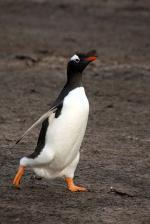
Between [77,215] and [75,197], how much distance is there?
58 centimetres

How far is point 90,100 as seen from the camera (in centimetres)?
1145

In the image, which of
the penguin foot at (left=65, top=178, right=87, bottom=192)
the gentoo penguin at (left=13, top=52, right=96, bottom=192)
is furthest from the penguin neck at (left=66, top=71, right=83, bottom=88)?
the penguin foot at (left=65, top=178, right=87, bottom=192)

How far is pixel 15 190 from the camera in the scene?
6793 mm

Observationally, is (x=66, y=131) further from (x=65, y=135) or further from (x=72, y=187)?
(x=72, y=187)

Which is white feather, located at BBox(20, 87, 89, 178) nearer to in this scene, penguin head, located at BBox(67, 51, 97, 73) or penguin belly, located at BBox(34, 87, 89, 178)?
penguin belly, located at BBox(34, 87, 89, 178)

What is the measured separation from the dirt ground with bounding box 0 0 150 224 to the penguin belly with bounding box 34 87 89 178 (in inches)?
10.6

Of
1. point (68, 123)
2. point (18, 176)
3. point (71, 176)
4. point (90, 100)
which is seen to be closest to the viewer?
point (68, 123)

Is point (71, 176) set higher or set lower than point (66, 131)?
lower

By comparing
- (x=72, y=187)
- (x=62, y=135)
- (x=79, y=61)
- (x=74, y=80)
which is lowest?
(x=72, y=187)

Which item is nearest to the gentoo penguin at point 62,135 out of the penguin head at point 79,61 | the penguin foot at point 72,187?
the penguin foot at point 72,187

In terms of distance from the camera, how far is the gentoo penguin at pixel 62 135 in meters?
6.71

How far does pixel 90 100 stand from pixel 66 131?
4.72m

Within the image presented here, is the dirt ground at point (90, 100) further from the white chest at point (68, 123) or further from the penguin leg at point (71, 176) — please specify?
the white chest at point (68, 123)

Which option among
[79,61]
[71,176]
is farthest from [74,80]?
[71,176]
